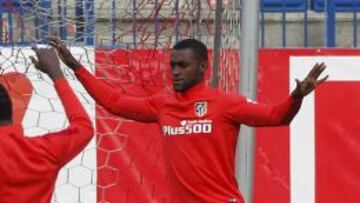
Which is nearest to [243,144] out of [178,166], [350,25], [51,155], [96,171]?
[178,166]

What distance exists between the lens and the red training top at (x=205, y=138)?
4.10 meters

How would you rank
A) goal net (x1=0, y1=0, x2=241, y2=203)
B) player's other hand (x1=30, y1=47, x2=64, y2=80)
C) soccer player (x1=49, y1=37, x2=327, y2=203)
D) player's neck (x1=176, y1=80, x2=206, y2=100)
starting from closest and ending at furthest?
player's other hand (x1=30, y1=47, x2=64, y2=80)
soccer player (x1=49, y1=37, x2=327, y2=203)
player's neck (x1=176, y1=80, x2=206, y2=100)
goal net (x1=0, y1=0, x2=241, y2=203)

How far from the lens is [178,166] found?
163 inches

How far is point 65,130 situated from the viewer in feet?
12.0

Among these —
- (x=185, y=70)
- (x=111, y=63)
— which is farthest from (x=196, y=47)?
(x=111, y=63)

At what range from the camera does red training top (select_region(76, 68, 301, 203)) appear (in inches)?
161

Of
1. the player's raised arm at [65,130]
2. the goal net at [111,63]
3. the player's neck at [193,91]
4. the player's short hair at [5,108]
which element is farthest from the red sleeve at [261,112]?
the goal net at [111,63]

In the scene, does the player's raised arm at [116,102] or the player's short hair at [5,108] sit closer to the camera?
the player's short hair at [5,108]

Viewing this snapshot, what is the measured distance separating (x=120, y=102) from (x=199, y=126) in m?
0.43

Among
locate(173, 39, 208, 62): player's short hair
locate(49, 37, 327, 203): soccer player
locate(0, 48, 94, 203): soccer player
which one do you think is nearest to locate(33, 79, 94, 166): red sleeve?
locate(0, 48, 94, 203): soccer player

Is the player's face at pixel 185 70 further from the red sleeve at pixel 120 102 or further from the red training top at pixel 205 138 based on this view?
the red sleeve at pixel 120 102

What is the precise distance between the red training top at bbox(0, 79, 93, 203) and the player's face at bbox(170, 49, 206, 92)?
0.66m

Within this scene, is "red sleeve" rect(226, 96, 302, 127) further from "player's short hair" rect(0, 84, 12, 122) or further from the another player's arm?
"player's short hair" rect(0, 84, 12, 122)

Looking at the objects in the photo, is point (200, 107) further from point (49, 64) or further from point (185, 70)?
point (49, 64)
